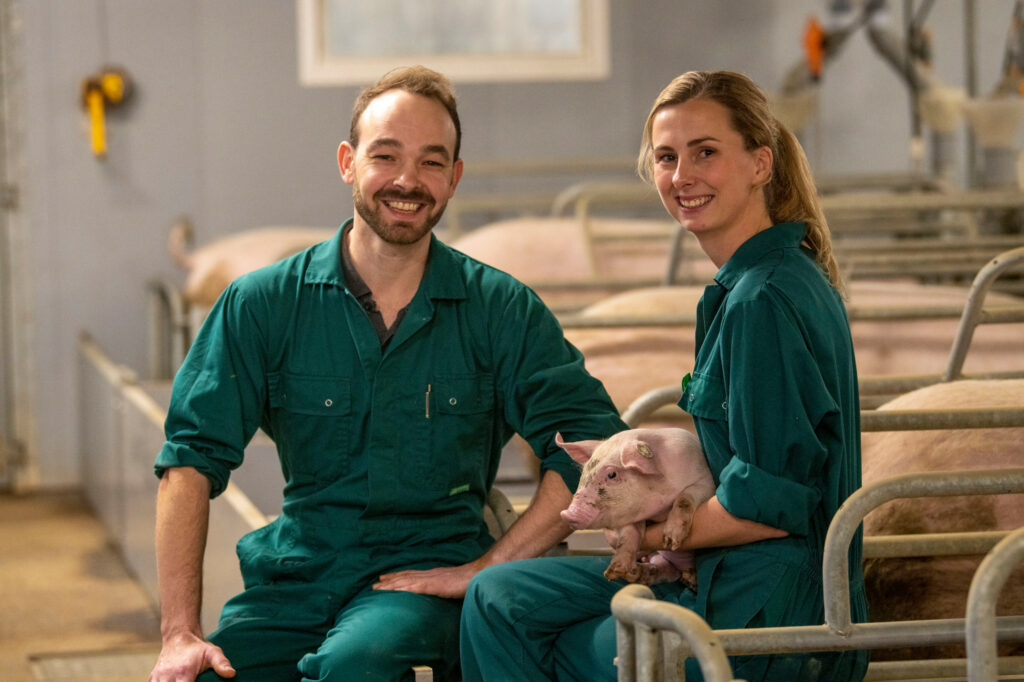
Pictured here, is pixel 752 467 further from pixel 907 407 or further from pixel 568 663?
pixel 907 407

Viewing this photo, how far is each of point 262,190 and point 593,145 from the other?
1541mm

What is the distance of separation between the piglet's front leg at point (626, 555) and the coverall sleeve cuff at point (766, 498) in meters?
0.13

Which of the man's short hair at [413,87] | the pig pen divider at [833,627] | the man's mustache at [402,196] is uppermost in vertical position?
the man's short hair at [413,87]

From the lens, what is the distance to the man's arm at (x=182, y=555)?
1.89 metres

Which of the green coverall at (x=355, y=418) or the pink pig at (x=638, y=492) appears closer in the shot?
the pink pig at (x=638, y=492)

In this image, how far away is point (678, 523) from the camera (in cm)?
158

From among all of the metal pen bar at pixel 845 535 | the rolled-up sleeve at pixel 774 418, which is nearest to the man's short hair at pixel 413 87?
the rolled-up sleeve at pixel 774 418

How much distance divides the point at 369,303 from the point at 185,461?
1.16ft

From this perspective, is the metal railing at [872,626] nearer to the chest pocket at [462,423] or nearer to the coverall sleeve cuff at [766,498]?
the coverall sleeve cuff at [766,498]

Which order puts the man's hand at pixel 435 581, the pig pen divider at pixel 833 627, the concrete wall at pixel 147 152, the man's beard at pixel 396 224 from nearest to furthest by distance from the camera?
the pig pen divider at pixel 833 627 → the man's hand at pixel 435 581 → the man's beard at pixel 396 224 → the concrete wall at pixel 147 152

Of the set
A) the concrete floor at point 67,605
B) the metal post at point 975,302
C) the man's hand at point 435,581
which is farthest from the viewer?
the concrete floor at point 67,605

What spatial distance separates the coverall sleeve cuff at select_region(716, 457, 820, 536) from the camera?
1.53 meters

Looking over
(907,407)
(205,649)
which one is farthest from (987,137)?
(205,649)

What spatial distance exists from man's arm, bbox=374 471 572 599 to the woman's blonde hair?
0.53 meters
